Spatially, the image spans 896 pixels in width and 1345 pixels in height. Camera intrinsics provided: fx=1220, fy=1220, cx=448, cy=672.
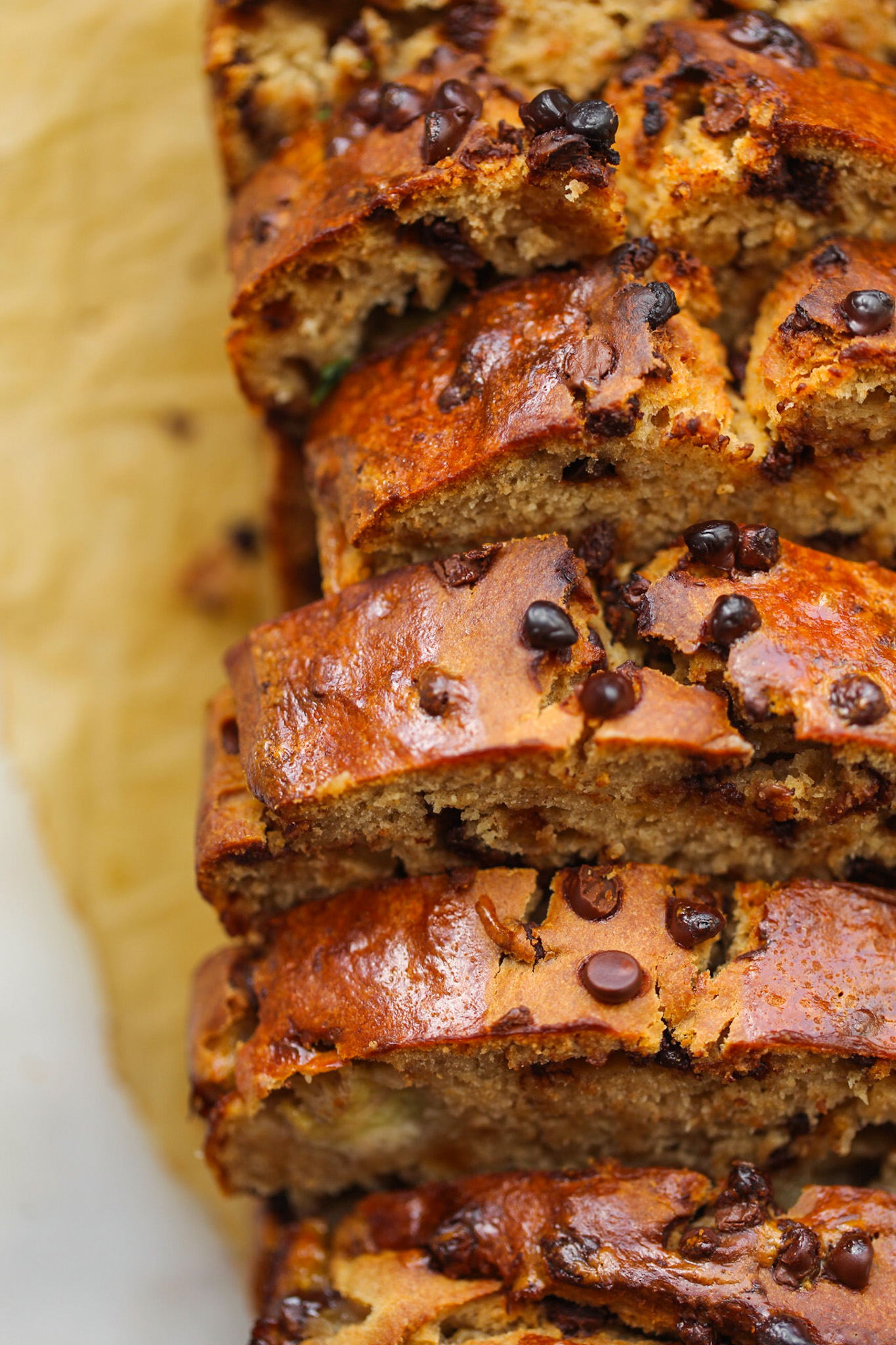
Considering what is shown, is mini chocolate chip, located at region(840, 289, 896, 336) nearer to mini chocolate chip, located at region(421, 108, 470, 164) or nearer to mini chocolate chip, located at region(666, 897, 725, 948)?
mini chocolate chip, located at region(421, 108, 470, 164)

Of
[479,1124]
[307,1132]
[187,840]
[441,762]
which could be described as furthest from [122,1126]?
[441,762]

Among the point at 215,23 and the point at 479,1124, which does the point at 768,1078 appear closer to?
the point at 479,1124

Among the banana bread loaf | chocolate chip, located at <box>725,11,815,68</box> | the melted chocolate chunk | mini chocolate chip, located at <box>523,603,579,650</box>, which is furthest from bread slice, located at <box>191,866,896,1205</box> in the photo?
chocolate chip, located at <box>725,11,815,68</box>

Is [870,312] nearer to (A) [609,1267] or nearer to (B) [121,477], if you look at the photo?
(A) [609,1267]

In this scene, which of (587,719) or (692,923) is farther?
(692,923)

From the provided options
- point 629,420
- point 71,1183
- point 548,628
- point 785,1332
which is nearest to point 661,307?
point 629,420

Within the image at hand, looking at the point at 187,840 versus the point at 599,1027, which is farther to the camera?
the point at 187,840

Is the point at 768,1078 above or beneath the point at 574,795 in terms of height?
beneath
